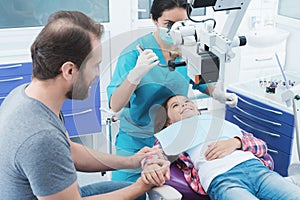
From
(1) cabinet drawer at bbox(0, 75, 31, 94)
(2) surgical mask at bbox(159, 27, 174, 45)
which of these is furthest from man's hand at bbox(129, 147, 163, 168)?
(1) cabinet drawer at bbox(0, 75, 31, 94)

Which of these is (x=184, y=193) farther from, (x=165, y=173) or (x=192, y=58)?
(x=192, y=58)

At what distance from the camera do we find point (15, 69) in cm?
256

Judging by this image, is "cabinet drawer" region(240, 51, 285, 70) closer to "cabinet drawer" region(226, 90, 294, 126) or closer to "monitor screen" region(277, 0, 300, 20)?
"monitor screen" region(277, 0, 300, 20)

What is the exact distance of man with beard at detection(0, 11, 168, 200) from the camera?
1.08m

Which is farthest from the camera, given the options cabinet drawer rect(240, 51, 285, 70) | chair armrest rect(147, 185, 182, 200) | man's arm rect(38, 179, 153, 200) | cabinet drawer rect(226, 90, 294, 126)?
cabinet drawer rect(240, 51, 285, 70)

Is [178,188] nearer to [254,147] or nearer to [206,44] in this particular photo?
[254,147]

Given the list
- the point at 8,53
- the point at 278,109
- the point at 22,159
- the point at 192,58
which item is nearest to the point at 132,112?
the point at 192,58

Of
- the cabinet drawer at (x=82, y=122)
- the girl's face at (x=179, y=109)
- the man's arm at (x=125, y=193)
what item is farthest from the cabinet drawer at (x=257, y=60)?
the man's arm at (x=125, y=193)

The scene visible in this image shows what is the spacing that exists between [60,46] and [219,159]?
36.4 inches

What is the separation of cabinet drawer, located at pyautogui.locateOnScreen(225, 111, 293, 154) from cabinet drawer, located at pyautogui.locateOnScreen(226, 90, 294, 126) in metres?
0.07

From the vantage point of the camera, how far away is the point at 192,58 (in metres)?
1.23

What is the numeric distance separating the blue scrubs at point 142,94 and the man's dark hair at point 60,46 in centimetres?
42

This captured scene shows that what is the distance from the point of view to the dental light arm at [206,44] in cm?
120

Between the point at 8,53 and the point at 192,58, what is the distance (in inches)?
67.7
